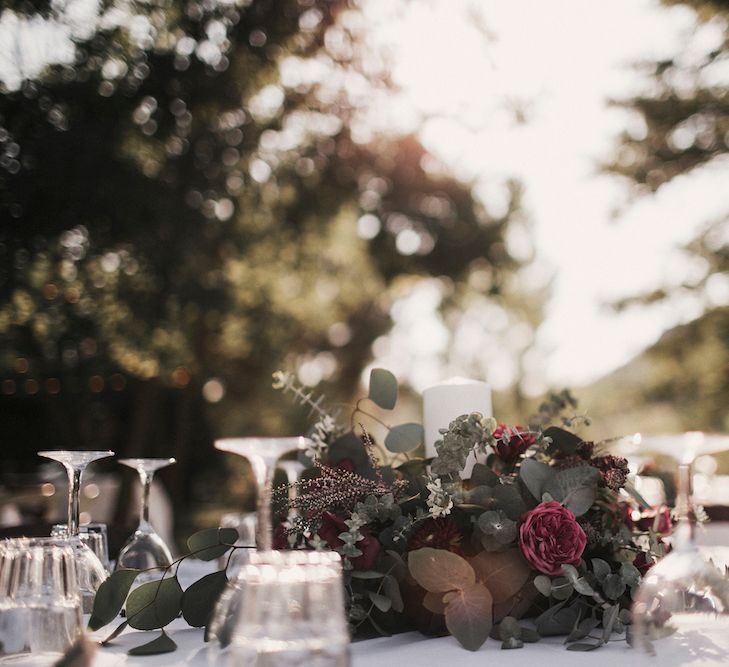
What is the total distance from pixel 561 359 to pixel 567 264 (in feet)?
27.8

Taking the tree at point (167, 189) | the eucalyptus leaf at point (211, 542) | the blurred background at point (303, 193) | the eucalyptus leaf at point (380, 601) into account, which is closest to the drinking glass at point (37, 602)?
the eucalyptus leaf at point (211, 542)

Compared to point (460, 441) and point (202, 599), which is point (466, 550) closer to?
point (460, 441)

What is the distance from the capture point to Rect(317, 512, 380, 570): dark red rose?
115cm

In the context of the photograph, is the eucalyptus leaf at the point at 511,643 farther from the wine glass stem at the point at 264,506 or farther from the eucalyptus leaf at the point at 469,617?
the wine glass stem at the point at 264,506

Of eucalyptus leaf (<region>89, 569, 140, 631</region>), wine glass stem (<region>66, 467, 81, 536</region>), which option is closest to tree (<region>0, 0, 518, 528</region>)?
wine glass stem (<region>66, 467, 81, 536</region>)

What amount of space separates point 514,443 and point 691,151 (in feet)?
23.9

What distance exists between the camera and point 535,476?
124 cm

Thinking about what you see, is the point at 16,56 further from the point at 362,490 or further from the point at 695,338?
the point at 695,338

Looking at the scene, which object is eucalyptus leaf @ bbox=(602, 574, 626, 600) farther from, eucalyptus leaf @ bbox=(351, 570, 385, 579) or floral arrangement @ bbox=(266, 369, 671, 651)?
eucalyptus leaf @ bbox=(351, 570, 385, 579)

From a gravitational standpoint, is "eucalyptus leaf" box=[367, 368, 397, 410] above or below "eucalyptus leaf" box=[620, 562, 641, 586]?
above

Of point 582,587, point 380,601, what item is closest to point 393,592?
point 380,601

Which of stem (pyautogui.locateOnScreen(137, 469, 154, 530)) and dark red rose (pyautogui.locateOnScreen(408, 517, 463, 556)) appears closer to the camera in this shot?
dark red rose (pyautogui.locateOnScreen(408, 517, 463, 556))

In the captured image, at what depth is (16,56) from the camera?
450 cm

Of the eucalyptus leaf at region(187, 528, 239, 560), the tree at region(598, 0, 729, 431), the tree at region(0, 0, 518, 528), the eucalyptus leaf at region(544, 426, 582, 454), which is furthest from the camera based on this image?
the tree at region(598, 0, 729, 431)
